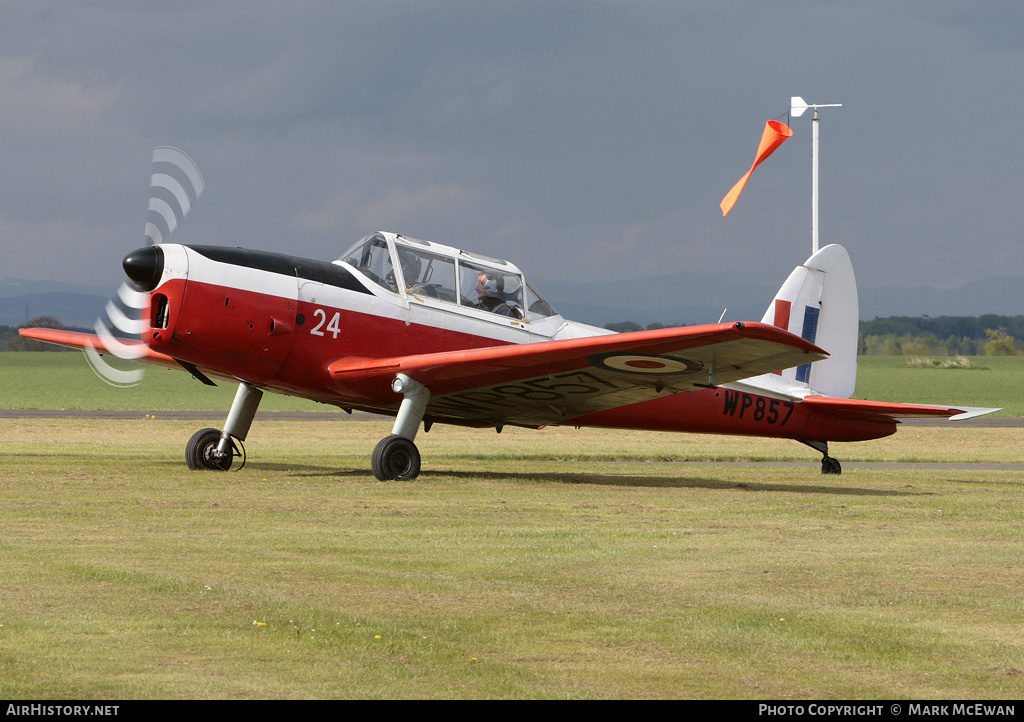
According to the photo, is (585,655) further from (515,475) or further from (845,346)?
(845,346)

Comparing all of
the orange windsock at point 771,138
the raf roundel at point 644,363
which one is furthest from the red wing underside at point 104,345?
the orange windsock at point 771,138

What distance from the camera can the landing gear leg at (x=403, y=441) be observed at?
44.4 feet

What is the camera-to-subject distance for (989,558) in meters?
8.47

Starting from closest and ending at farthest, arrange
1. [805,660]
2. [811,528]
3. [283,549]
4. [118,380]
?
[805,660], [283,549], [811,528], [118,380]

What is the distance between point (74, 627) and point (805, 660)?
3.40 meters

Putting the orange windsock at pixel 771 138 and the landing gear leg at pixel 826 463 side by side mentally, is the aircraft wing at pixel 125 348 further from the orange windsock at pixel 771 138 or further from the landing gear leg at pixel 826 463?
the orange windsock at pixel 771 138

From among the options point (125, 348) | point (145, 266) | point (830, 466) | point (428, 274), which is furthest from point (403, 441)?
point (830, 466)

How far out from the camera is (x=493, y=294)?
14.8 metres

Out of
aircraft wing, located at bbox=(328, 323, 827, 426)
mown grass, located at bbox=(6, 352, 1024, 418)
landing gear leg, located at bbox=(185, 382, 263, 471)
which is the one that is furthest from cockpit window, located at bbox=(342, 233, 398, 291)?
mown grass, located at bbox=(6, 352, 1024, 418)

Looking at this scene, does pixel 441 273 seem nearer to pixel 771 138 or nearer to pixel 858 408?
pixel 858 408

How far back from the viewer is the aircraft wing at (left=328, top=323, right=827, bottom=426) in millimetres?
11891

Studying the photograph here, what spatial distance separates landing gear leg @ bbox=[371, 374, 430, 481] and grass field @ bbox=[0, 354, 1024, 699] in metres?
0.27

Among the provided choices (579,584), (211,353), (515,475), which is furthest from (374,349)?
(579,584)

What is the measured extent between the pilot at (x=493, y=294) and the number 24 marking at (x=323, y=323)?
1.88 metres
